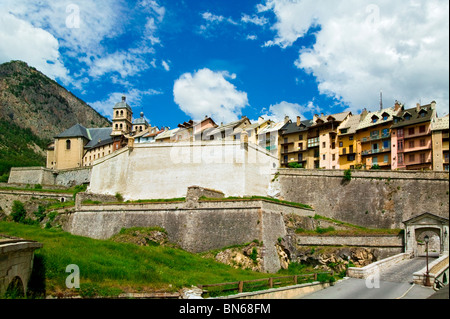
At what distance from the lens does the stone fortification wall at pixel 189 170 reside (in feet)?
159

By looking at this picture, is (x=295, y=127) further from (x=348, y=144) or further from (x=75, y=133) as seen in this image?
(x=75, y=133)

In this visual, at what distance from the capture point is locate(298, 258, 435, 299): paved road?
798 inches

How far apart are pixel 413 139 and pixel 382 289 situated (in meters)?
34.5

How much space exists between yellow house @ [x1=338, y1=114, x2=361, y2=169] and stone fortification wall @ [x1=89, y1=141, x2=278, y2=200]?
40.3 ft

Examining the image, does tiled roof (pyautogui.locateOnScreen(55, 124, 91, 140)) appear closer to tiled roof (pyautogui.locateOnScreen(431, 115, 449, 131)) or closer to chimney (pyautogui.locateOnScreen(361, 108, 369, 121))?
chimney (pyautogui.locateOnScreen(361, 108, 369, 121))

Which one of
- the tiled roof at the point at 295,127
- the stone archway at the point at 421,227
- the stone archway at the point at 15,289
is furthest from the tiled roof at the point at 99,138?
the stone archway at the point at 15,289

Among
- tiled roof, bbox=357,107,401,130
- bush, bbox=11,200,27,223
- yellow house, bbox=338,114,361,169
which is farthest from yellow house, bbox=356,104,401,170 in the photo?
bush, bbox=11,200,27,223

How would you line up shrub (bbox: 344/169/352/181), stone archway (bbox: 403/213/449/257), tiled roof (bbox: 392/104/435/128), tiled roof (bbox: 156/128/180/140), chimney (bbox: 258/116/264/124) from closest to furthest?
1. stone archway (bbox: 403/213/449/257)
2. shrub (bbox: 344/169/352/181)
3. tiled roof (bbox: 392/104/435/128)
4. chimney (bbox: 258/116/264/124)
5. tiled roof (bbox: 156/128/180/140)

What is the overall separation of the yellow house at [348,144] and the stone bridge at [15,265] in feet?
157

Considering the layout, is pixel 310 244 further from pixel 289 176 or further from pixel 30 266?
pixel 30 266

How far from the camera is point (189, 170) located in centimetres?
4966

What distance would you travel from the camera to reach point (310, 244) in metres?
39.6

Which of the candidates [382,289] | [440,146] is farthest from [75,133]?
[382,289]

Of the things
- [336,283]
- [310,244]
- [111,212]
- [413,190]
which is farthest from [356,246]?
[111,212]
